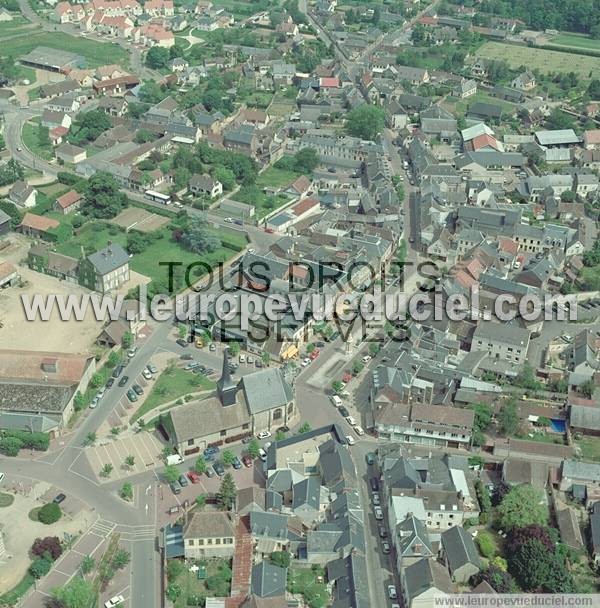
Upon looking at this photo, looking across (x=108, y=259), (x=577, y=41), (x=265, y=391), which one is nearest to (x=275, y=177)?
(x=108, y=259)

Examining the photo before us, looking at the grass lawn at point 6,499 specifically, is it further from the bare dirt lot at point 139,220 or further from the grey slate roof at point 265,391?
the bare dirt lot at point 139,220

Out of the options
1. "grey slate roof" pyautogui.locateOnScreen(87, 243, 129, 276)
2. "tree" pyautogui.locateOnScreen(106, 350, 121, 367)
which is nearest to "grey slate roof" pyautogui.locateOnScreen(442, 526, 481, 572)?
"tree" pyautogui.locateOnScreen(106, 350, 121, 367)

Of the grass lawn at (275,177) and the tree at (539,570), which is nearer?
the tree at (539,570)

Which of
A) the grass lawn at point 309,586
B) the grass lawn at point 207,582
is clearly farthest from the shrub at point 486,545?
the grass lawn at point 207,582

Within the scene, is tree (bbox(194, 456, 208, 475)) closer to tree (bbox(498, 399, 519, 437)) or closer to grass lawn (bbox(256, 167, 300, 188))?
tree (bbox(498, 399, 519, 437))

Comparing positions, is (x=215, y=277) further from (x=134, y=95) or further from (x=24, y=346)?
(x=134, y=95)

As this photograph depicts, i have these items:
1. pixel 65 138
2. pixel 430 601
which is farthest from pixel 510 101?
pixel 430 601
